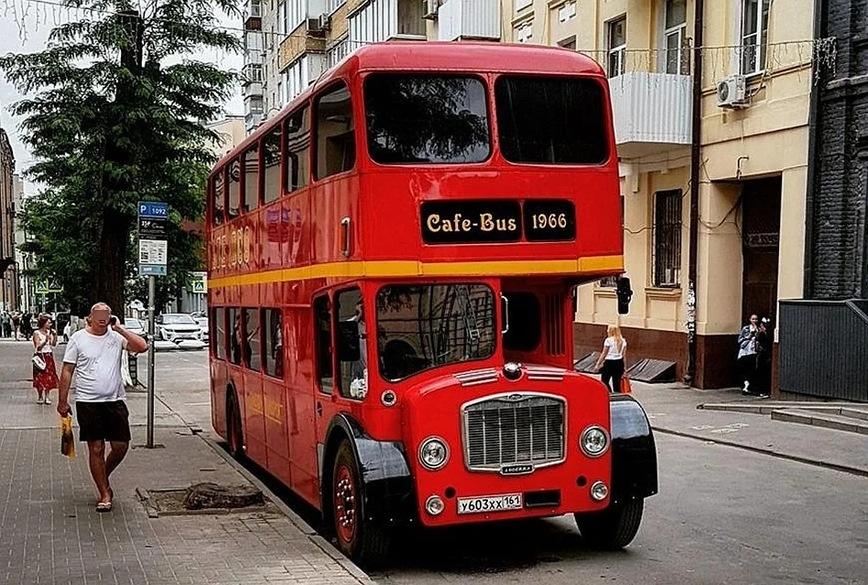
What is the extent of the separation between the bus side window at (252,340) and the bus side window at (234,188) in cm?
129

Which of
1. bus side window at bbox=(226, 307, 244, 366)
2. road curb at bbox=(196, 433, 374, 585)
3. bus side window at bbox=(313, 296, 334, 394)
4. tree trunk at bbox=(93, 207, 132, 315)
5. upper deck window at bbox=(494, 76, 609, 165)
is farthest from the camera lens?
A: tree trunk at bbox=(93, 207, 132, 315)

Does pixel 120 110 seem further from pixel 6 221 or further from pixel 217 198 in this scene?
pixel 6 221

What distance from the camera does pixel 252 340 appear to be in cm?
1198

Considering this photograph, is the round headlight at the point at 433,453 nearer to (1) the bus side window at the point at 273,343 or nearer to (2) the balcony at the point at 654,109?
(1) the bus side window at the point at 273,343

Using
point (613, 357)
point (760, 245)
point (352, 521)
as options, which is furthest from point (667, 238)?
point (352, 521)

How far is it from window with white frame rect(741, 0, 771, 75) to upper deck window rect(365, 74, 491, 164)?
13.2 metres

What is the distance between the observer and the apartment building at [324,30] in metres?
29.2

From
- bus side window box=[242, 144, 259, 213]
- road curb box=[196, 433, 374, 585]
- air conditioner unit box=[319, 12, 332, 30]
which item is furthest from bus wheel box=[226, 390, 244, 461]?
air conditioner unit box=[319, 12, 332, 30]

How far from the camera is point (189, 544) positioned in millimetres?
7844

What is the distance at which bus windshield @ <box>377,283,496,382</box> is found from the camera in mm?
7625

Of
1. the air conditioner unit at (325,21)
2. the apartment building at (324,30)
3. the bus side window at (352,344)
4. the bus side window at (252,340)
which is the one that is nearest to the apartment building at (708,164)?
the apartment building at (324,30)

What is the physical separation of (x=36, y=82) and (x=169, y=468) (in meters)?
11.1

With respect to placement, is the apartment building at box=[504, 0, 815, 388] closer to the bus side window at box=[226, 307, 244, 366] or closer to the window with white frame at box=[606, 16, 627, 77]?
the window with white frame at box=[606, 16, 627, 77]

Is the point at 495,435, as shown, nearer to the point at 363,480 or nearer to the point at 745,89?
the point at 363,480
